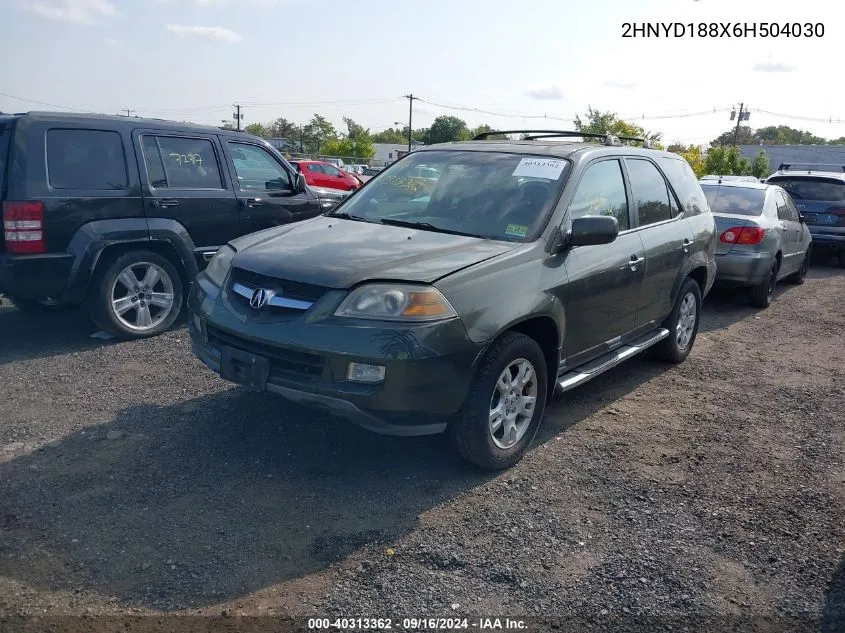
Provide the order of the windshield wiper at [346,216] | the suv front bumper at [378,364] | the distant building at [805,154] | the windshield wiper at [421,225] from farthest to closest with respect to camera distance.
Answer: the distant building at [805,154]
the windshield wiper at [346,216]
the windshield wiper at [421,225]
the suv front bumper at [378,364]

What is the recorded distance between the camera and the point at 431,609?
2.99 metres

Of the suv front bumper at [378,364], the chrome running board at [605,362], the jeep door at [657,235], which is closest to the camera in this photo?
the suv front bumper at [378,364]

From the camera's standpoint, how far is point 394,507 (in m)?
3.80

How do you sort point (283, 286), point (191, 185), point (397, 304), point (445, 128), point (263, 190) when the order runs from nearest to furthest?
point (397, 304), point (283, 286), point (191, 185), point (263, 190), point (445, 128)

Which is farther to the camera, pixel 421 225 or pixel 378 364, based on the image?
pixel 421 225

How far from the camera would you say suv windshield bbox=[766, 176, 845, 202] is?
13.1m

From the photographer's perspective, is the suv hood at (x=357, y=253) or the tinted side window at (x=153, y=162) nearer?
the suv hood at (x=357, y=253)

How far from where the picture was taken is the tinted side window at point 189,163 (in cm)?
679

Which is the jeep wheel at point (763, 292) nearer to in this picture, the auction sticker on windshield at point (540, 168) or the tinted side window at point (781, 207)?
the tinted side window at point (781, 207)

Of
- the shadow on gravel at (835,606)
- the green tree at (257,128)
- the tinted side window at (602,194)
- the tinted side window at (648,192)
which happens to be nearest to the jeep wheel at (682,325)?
the tinted side window at (648,192)

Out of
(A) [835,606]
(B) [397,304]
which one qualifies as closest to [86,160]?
(B) [397,304]

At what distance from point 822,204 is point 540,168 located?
10.4m

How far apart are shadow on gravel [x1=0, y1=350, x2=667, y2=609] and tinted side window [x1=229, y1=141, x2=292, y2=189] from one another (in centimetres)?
316

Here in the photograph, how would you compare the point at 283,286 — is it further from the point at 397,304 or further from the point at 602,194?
the point at 602,194
